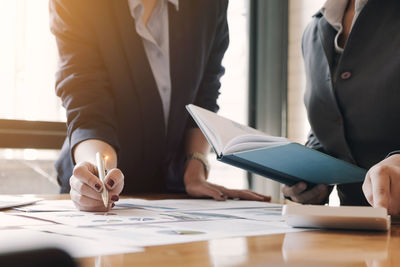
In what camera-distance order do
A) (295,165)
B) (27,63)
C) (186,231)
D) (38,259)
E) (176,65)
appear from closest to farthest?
(38,259) < (186,231) < (295,165) < (176,65) < (27,63)

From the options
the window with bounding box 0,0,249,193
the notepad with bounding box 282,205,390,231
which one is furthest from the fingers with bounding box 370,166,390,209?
the window with bounding box 0,0,249,193

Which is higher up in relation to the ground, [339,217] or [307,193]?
[339,217]

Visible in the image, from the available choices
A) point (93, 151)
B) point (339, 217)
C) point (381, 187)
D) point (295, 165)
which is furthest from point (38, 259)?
point (93, 151)

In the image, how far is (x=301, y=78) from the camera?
334 cm

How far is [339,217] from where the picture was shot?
0.69 meters

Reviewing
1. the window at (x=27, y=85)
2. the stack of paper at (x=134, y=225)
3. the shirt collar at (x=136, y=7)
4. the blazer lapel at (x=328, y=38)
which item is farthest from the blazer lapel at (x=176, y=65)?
the window at (x=27, y=85)

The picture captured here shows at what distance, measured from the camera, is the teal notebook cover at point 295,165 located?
922mm

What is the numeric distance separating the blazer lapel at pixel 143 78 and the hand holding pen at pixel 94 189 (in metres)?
0.52

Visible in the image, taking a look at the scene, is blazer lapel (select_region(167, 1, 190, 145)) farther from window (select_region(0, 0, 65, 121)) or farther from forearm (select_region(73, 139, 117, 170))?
window (select_region(0, 0, 65, 121))

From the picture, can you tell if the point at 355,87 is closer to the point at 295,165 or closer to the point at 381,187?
the point at 295,165

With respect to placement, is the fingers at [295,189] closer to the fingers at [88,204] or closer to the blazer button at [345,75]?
the blazer button at [345,75]

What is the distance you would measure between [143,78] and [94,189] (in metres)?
0.61

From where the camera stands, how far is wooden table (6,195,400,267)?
0.44 metres

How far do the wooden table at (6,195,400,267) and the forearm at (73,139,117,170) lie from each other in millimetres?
675
